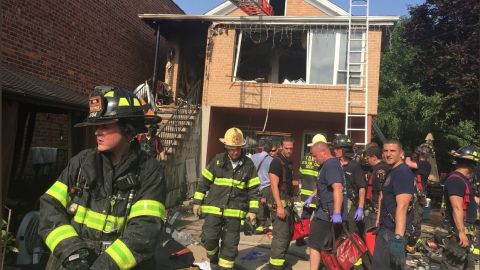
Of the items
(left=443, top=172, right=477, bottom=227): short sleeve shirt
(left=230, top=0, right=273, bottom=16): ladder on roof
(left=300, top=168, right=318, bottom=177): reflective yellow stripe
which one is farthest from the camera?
(left=230, top=0, right=273, bottom=16): ladder on roof

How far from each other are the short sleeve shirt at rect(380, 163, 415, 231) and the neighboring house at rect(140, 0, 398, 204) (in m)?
7.30

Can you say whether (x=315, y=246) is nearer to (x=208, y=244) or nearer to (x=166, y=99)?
(x=208, y=244)

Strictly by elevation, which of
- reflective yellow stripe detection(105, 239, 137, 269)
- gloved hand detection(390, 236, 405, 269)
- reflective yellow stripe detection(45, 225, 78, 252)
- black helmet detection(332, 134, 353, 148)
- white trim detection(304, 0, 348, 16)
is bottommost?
gloved hand detection(390, 236, 405, 269)

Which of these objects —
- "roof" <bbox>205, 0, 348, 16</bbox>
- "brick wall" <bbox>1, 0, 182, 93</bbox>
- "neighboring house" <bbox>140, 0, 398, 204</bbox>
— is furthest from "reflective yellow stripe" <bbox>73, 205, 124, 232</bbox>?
"roof" <bbox>205, 0, 348, 16</bbox>

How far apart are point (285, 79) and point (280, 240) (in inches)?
311

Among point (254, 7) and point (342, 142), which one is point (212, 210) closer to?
point (342, 142)

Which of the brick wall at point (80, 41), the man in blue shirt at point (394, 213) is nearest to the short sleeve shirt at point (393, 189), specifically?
the man in blue shirt at point (394, 213)

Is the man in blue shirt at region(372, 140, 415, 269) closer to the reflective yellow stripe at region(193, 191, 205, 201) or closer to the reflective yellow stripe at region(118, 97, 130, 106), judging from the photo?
the reflective yellow stripe at region(193, 191, 205, 201)

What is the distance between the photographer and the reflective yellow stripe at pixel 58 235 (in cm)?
214

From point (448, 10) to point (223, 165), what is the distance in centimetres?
999

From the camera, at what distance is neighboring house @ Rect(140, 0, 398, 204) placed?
11805 millimetres

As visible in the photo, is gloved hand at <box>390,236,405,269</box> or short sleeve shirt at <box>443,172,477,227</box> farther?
short sleeve shirt at <box>443,172,477,227</box>

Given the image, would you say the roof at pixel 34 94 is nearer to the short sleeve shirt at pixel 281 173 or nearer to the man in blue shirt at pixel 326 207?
the short sleeve shirt at pixel 281 173

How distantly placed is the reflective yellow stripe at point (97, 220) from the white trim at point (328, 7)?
13.3 meters
